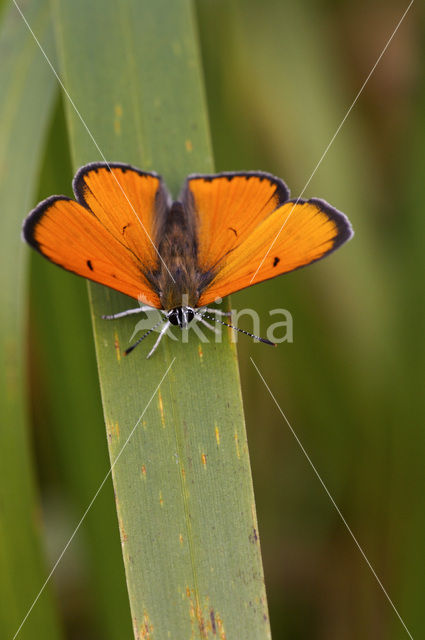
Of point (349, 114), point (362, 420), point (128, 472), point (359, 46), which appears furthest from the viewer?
point (359, 46)

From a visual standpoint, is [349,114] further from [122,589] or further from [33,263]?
[122,589]

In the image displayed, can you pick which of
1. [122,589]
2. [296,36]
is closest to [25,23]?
[296,36]

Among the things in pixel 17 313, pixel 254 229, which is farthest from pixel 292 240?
pixel 17 313

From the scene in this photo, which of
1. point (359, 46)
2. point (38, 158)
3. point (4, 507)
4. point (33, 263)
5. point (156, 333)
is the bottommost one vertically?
point (4, 507)

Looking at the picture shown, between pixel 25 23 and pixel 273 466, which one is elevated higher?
pixel 25 23

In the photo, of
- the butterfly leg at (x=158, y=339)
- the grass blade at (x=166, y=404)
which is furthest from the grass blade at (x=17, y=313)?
the butterfly leg at (x=158, y=339)

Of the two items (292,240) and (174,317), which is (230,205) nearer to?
(292,240)

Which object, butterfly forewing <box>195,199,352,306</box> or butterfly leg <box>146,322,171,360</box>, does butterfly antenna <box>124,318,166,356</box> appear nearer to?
butterfly leg <box>146,322,171,360</box>
